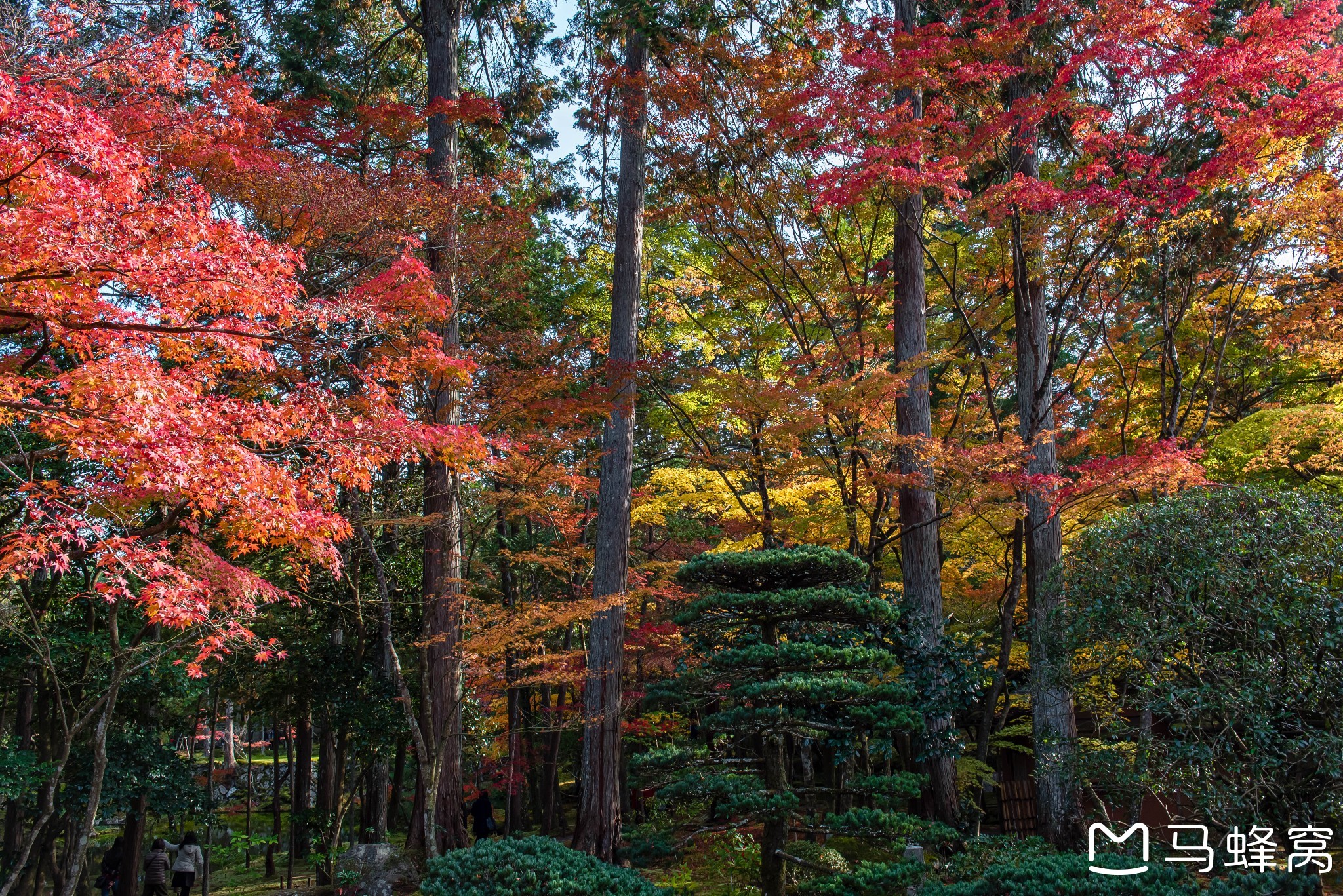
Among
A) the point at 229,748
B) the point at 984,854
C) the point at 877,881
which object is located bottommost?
the point at 229,748

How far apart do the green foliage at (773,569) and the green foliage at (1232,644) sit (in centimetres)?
184

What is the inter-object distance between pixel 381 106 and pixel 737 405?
21.4ft

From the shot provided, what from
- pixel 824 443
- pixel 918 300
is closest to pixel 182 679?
pixel 824 443

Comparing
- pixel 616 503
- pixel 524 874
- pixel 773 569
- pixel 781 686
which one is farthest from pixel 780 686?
pixel 616 503

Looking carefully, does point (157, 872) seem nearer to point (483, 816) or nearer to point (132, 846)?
point (132, 846)

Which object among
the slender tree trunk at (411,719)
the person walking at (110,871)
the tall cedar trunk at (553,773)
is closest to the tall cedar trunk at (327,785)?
the person walking at (110,871)

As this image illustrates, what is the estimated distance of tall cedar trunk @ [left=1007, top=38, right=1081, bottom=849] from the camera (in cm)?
787

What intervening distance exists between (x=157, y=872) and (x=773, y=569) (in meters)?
9.83

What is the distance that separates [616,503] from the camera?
32.3ft

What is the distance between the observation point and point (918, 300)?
9914 millimetres

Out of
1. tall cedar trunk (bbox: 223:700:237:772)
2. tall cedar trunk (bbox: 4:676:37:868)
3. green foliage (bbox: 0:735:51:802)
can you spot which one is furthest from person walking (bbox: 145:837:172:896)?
tall cedar trunk (bbox: 223:700:237:772)

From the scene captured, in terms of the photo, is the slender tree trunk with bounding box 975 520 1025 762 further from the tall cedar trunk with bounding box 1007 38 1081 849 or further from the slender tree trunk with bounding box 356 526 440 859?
the slender tree trunk with bounding box 356 526 440 859

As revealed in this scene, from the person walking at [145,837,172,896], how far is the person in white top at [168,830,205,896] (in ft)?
0.50

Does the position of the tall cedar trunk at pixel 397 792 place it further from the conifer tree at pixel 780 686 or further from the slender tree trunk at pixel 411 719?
the conifer tree at pixel 780 686
